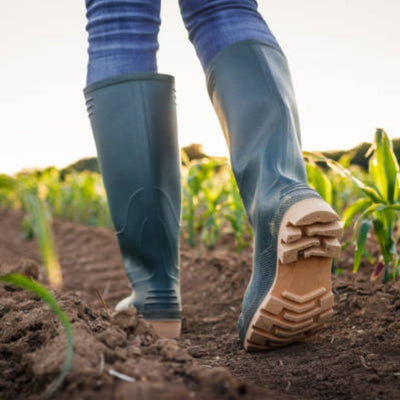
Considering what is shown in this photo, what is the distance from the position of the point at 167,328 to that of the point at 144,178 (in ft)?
1.35

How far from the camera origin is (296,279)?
1.09 meters

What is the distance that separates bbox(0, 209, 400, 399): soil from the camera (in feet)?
2.19

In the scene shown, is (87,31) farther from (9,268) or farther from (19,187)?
(9,268)

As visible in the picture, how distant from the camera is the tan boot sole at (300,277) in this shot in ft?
3.44

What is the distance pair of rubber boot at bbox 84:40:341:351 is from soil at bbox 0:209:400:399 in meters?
0.10

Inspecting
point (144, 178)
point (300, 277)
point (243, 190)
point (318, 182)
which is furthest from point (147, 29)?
point (318, 182)

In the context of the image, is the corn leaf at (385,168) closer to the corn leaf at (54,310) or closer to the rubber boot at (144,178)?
the rubber boot at (144,178)

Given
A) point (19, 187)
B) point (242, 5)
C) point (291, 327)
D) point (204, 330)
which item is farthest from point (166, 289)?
point (19, 187)

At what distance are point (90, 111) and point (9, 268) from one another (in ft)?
2.66

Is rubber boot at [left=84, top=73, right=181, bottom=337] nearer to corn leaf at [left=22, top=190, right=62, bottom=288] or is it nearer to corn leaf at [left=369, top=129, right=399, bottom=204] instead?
corn leaf at [left=369, top=129, right=399, bottom=204]

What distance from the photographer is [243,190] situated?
123 cm

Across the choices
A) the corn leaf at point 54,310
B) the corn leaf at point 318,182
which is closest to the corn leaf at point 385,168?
the corn leaf at point 318,182

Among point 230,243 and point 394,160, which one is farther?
point 230,243

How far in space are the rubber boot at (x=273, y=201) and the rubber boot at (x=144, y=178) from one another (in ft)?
0.58
